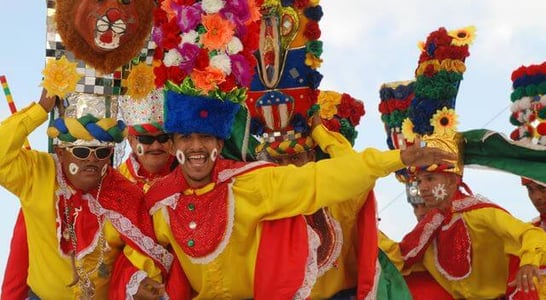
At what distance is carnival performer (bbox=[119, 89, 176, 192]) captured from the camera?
6.80m

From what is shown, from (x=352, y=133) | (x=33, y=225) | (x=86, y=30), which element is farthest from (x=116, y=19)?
(x=352, y=133)

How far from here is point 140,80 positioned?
661cm

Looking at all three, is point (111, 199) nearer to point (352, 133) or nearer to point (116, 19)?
point (116, 19)

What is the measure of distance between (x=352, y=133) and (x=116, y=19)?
2.33m

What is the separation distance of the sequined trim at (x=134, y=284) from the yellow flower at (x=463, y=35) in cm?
297

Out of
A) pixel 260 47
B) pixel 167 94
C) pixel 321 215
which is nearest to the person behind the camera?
pixel 167 94

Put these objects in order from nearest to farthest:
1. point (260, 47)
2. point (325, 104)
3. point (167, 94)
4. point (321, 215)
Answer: point (167, 94) < point (321, 215) < point (260, 47) < point (325, 104)

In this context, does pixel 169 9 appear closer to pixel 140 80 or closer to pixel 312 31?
pixel 140 80

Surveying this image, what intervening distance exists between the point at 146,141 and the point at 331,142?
48.0 inches

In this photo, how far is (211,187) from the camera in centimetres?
635

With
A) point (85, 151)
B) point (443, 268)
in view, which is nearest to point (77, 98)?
point (85, 151)

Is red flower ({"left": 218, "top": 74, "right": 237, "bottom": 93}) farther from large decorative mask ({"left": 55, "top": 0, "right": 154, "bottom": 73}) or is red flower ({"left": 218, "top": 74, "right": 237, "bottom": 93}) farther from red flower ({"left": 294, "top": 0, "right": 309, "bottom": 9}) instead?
red flower ({"left": 294, "top": 0, "right": 309, "bottom": 9})

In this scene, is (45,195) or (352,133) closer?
(45,195)

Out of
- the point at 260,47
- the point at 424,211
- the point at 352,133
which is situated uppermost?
the point at 260,47
